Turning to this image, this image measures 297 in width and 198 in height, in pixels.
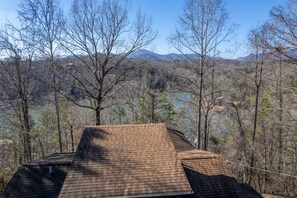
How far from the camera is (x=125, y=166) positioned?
269 inches

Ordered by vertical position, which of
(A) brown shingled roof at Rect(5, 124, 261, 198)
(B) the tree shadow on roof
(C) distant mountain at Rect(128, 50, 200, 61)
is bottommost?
(B) the tree shadow on roof

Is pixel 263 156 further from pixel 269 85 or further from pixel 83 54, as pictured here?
pixel 83 54

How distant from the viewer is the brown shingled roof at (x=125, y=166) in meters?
6.26

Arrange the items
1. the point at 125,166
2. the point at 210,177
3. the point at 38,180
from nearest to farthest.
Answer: the point at 125,166
the point at 38,180
the point at 210,177

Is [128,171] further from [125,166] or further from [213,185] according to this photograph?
[213,185]

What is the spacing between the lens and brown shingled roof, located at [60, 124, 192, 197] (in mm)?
6262

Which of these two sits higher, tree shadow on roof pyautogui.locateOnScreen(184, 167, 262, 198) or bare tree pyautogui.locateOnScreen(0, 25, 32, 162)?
bare tree pyautogui.locateOnScreen(0, 25, 32, 162)

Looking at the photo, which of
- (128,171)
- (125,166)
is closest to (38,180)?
(125,166)

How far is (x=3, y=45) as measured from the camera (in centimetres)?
1201

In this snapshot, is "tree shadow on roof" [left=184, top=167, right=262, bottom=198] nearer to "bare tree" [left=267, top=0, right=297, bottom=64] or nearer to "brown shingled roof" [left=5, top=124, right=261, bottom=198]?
"brown shingled roof" [left=5, top=124, right=261, bottom=198]

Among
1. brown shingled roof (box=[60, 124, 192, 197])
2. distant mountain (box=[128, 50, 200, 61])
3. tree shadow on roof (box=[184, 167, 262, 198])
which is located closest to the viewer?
brown shingled roof (box=[60, 124, 192, 197])

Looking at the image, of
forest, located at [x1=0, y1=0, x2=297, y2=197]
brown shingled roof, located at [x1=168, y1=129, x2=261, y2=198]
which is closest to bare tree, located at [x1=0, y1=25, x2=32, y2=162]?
forest, located at [x1=0, y1=0, x2=297, y2=197]

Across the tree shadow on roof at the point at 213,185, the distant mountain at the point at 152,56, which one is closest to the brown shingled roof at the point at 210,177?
the tree shadow on roof at the point at 213,185

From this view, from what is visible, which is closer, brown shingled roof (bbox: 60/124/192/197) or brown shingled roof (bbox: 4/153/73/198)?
brown shingled roof (bbox: 60/124/192/197)
